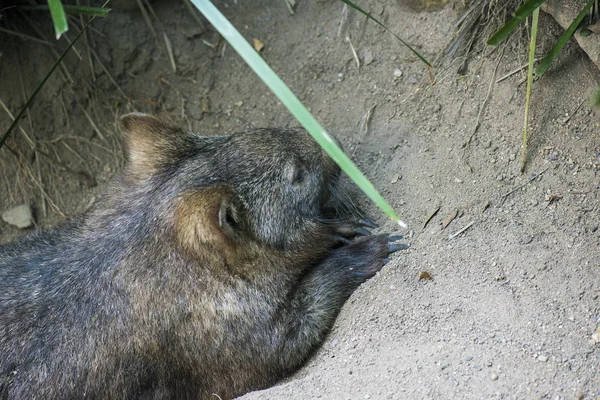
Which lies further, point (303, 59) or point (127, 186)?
point (303, 59)

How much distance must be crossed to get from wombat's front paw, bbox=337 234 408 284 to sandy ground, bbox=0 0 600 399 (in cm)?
11

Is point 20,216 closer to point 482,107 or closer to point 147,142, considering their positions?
point 147,142

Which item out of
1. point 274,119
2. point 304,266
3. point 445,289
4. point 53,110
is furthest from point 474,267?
point 53,110

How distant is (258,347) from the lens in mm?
3109

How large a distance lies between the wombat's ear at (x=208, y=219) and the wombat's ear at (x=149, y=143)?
0.45m

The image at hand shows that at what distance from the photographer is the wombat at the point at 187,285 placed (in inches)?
117

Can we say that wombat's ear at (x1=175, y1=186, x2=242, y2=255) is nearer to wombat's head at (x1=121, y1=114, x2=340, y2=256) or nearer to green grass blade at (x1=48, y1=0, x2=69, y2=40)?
wombat's head at (x1=121, y1=114, x2=340, y2=256)

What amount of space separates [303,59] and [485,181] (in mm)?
1639

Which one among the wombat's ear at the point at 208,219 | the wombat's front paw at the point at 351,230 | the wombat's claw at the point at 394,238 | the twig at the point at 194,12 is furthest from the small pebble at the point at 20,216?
the wombat's claw at the point at 394,238

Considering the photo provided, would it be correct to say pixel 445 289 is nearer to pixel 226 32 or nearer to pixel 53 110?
pixel 226 32

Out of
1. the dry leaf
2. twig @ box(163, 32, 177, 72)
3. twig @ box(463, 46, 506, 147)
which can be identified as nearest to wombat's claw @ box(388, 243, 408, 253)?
twig @ box(463, 46, 506, 147)

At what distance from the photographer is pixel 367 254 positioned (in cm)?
332

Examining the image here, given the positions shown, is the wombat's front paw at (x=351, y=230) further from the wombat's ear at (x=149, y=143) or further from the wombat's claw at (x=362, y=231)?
the wombat's ear at (x=149, y=143)

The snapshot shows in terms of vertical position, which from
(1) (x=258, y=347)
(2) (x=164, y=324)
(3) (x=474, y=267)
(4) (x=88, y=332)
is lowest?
(3) (x=474, y=267)
